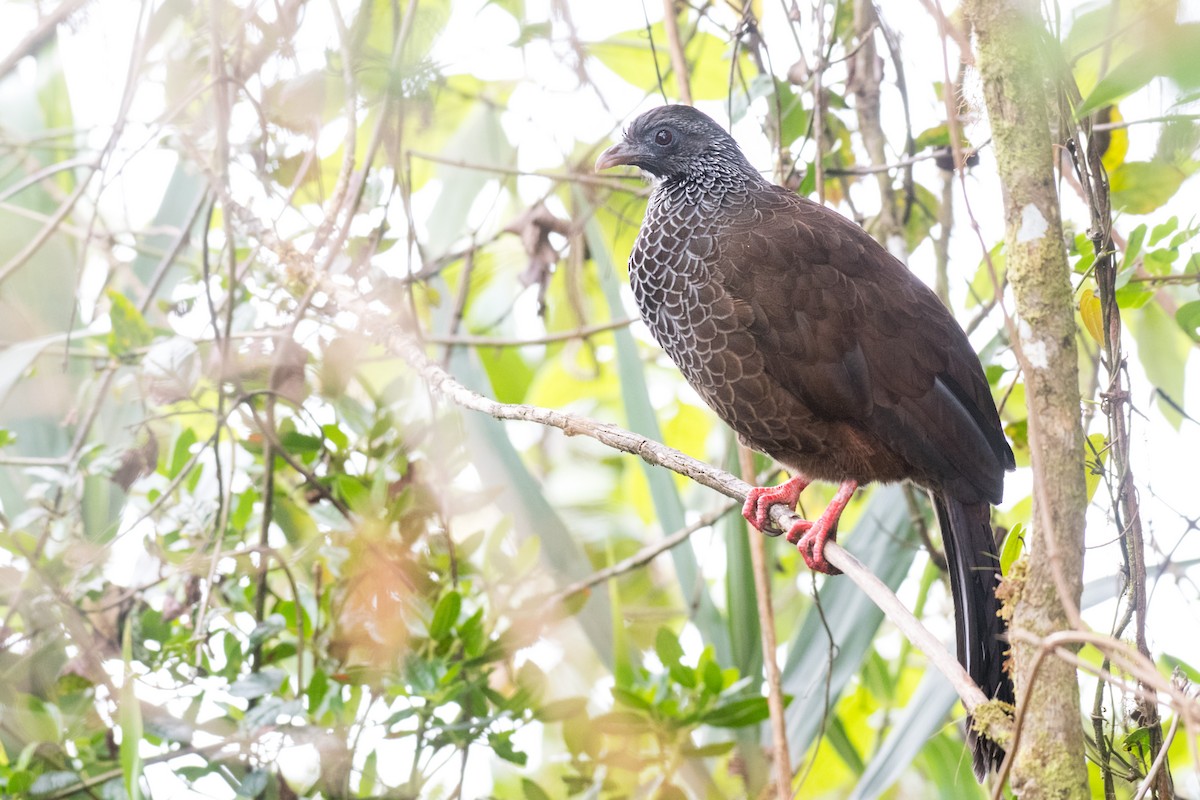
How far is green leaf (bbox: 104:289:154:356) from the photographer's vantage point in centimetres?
291

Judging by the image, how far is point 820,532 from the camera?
8.99ft

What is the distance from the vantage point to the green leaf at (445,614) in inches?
102

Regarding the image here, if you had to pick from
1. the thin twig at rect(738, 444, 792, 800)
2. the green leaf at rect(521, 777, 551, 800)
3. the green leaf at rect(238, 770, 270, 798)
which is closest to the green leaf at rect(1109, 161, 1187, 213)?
the thin twig at rect(738, 444, 792, 800)

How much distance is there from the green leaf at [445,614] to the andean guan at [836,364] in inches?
30.8

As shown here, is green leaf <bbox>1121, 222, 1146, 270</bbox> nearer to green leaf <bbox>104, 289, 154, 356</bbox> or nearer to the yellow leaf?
the yellow leaf

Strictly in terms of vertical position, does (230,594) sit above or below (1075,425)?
below

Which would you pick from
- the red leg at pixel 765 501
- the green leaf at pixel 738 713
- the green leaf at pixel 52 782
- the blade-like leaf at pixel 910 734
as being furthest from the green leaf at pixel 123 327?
the blade-like leaf at pixel 910 734

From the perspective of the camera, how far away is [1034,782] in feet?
5.20

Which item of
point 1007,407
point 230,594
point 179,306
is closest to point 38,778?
point 230,594

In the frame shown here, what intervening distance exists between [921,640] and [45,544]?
236cm

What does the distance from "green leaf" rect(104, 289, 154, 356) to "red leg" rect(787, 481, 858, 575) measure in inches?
73.6

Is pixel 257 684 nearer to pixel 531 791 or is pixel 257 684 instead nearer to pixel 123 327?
pixel 531 791

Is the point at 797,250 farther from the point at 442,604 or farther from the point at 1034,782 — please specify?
the point at 1034,782

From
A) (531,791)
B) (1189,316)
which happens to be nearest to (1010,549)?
(1189,316)
